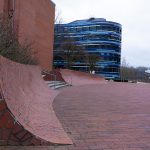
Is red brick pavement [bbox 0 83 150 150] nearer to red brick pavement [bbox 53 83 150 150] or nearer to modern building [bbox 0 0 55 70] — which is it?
red brick pavement [bbox 53 83 150 150]

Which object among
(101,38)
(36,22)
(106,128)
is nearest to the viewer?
(106,128)

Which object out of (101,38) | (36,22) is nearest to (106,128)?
(36,22)

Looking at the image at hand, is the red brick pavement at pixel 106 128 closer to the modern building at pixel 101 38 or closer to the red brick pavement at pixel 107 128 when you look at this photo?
the red brick pavement at pixel 107 128

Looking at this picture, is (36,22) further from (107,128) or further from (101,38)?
(101,38)

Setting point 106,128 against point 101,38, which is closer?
point 106,128

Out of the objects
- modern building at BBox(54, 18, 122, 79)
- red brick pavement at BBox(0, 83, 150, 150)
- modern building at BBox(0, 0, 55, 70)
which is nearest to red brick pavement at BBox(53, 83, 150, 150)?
red brick pavement at BBox(0, 83, 150, 150)

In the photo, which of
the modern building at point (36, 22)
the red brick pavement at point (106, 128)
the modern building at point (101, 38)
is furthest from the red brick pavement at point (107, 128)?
the modern building at point (101, 38)

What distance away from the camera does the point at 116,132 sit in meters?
7.11

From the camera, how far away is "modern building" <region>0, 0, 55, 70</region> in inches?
1472

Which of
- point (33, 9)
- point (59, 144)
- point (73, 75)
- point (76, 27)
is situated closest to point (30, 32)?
point (33, 9)

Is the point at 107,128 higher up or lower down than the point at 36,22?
lower down

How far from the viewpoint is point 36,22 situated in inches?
2062

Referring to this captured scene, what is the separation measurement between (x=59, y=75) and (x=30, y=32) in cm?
1619

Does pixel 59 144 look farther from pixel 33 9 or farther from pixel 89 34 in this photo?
pixel 89 34
